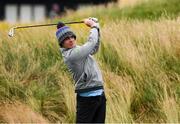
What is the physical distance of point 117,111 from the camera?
9023 millimetres

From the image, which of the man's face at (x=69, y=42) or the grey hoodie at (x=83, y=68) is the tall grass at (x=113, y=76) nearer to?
the grey hoodie at (x=83, y=68)

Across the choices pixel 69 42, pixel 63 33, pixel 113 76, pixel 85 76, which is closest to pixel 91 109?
pixel 85 76

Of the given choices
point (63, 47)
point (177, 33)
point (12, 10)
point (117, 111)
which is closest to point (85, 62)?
point (63, 47)

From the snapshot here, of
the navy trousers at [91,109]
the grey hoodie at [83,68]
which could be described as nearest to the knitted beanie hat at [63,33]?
the grey hoodie at [83,68]

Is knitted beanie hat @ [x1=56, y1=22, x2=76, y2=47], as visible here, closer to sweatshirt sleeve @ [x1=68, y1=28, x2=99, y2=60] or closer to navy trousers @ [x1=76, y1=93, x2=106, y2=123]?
sweatshirt sleeve @ [x1=68, y1=28, x2=99, y2=60]

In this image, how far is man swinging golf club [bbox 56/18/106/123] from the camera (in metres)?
7.41

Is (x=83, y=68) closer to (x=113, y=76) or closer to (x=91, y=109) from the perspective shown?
(x=91, y=109)

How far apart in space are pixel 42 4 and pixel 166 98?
26196mm

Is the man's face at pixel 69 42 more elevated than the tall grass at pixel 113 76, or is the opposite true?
the man's face at pixel 69 42

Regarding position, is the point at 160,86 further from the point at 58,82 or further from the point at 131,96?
the point at 58,82

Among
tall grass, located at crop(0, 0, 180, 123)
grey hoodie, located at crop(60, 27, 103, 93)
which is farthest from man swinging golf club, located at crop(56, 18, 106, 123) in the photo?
tall grass, located at crop(0, 0, 180, 123)

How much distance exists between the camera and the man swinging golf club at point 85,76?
7.41 meters

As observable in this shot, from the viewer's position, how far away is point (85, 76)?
24.4 feet

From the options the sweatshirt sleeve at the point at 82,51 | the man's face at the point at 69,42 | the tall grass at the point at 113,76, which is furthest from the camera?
the tall grass at the point at 113,76
